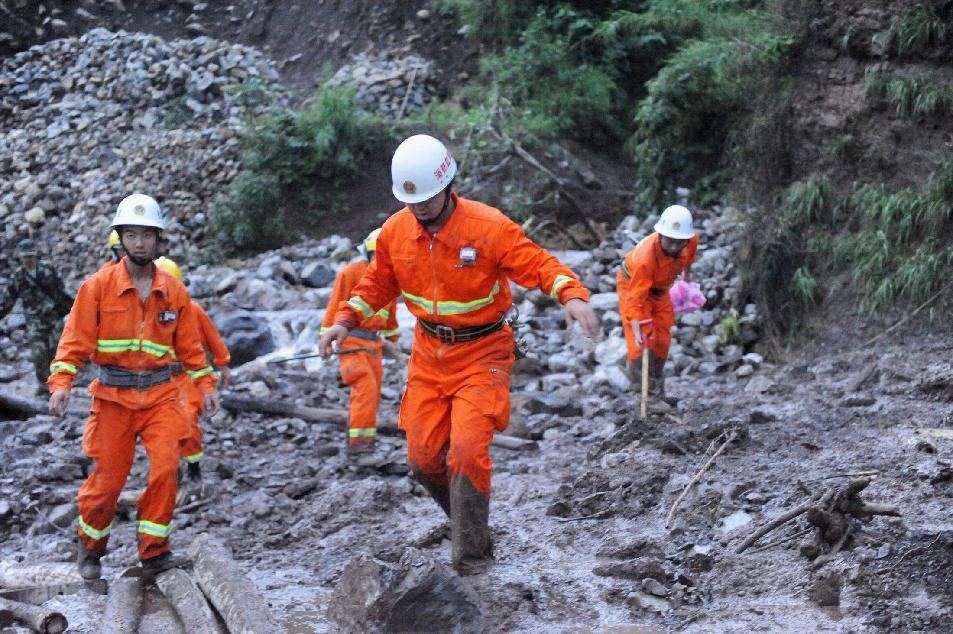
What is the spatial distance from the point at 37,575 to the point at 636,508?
10.3 ft

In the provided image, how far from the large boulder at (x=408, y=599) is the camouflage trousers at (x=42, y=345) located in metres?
8.74

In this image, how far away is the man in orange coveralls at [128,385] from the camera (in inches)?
210

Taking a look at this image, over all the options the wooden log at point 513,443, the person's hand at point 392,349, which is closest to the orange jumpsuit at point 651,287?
the wooden log at point 513,443

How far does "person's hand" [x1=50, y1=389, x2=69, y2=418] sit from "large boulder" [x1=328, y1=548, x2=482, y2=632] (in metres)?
1.76

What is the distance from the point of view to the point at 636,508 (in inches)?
229

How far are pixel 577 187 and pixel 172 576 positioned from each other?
1409 cm

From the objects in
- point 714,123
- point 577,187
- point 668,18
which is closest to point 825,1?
point 714,123

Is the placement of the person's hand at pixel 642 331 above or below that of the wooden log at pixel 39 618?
above

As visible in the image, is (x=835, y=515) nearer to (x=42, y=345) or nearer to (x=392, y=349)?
(x=392, y=349)

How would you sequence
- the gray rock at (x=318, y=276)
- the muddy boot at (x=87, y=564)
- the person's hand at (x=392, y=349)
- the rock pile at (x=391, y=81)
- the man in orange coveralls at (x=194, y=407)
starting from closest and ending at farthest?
the muddy boot at (x=87, y=564) → the man in orange coveralls at (x=194, y=407) → the person's hand at (x=392, y=349) → the gray rock at (x=318, y=276) → the rock pile at (x=391, y=81)

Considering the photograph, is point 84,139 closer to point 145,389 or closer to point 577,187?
point 577,187

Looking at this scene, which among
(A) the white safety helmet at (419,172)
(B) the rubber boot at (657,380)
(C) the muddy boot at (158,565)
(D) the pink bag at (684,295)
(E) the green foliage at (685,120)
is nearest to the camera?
(A) the white safety helmet at (419,172)

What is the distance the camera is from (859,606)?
4078mm

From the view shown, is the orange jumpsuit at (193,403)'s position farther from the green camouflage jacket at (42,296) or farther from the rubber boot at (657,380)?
the green camouflage jacket at (42,296)
